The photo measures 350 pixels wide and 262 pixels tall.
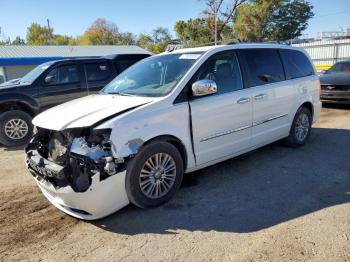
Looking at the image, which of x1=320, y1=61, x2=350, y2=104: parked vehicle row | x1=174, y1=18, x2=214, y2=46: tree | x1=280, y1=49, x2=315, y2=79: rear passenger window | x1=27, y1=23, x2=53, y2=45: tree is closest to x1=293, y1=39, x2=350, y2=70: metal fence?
x1=320, y1=61, x2=350, y2=104: parked vehicle row

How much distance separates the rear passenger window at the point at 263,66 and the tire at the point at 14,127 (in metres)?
5.08

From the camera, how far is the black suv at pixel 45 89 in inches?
289

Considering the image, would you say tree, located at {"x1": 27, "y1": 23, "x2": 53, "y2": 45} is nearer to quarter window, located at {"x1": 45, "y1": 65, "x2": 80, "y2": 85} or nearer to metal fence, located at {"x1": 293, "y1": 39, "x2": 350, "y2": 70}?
metal fence, located at {"x1": 293, "y1": 39, "x2": 350, "y2": 70}

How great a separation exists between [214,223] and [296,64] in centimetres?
369

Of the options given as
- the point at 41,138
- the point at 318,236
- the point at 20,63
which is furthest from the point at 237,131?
the point at 20,63

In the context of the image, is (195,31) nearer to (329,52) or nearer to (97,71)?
(329,52)

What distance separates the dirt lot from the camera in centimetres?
A: 310

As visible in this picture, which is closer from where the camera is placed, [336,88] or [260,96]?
[260,96]

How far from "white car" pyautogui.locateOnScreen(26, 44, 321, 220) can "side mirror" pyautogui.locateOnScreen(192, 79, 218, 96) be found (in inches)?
0.5

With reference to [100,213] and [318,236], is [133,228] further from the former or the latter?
[318,236]

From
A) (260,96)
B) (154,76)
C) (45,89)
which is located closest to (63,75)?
(45,89)

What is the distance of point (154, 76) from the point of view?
4.59 meters

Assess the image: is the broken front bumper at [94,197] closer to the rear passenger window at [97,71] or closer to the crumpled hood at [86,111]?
the crumpled hood at [86,111]

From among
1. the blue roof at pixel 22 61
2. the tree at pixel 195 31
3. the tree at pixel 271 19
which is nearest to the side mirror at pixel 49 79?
the blue roof at pixel 22 61
